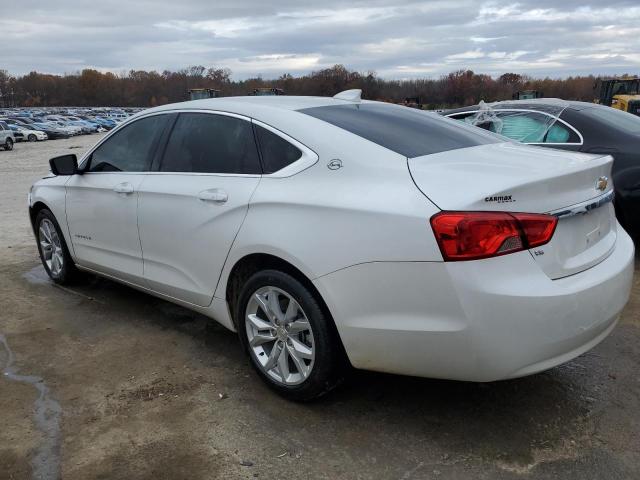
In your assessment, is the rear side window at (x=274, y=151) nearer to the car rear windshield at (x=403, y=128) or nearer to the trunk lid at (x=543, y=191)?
the car rear windshield at (x=403, y=128)

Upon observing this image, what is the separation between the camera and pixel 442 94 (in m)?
65.4

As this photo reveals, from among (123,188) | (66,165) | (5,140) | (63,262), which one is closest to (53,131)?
(5,140)

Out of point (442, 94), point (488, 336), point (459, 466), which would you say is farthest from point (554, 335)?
point (442, 94)

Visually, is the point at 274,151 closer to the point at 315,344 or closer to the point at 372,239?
the point at 372,239

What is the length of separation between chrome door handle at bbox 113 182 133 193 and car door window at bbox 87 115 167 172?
12cm

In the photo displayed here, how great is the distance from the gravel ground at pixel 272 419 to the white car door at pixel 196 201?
1.82 ft

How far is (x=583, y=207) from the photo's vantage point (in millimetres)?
2629

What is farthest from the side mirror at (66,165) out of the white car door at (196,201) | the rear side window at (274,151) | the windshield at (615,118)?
the windshield at (615,118)

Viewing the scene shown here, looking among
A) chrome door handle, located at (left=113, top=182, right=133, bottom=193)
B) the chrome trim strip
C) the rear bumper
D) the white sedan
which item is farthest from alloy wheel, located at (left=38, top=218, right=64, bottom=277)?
the chrome trim strip

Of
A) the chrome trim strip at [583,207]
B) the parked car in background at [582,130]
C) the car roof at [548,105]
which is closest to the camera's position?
the chrome trim strip at [583,207]

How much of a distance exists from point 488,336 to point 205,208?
5.71 feet

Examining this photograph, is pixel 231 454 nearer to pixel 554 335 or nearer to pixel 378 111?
pixel 554 335

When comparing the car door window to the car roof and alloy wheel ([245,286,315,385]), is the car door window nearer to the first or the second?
alloy wheel ([245,286,315,385])

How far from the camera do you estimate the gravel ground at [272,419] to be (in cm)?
256
